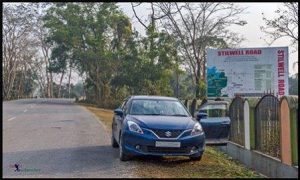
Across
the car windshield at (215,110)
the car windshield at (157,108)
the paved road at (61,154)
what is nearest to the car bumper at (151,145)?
the paved road at (61,154)

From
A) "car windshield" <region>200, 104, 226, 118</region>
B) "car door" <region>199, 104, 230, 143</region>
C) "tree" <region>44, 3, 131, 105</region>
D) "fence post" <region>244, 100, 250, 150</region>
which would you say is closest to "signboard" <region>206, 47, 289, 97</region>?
"car windshield" <region>200, 104, 226, 118</region>

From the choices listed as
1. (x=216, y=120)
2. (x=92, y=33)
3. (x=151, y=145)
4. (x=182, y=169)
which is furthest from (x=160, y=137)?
(x=92, y=33)

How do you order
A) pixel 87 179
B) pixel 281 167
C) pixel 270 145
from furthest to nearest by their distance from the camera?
pixel 270 145
pixel 281 167
pixel 87 179

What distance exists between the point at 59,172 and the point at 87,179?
3.48ft

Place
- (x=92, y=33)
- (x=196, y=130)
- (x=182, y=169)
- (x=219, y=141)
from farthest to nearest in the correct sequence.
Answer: (x=92, y=33) → (x=219, y=141) → (x=196, y=130) → (x=182, y=169)

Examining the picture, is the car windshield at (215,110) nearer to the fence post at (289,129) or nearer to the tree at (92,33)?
the fence post at (289,129)

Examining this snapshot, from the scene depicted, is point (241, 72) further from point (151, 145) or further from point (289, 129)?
point (289, 129)

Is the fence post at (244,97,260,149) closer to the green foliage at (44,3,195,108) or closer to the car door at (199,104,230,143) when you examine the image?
the car door at (199,104,230,143)

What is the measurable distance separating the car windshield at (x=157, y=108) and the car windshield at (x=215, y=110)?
4.59 metres

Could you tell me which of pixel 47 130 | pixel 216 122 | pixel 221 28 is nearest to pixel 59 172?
pixel 216 122

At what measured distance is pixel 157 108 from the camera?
12469mm

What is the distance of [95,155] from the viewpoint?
40.9 feet

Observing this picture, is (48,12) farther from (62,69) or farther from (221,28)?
(221,28)

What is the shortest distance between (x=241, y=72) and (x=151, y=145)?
47.5ft
